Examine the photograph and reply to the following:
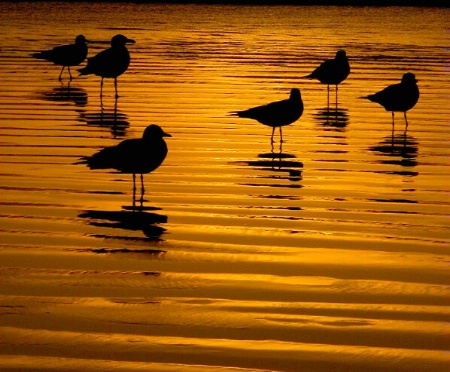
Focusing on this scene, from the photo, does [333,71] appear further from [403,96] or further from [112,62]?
[112,62]

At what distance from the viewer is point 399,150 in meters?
13.3

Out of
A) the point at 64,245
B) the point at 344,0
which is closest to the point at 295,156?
the point at 64,245

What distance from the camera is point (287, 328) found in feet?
20.3

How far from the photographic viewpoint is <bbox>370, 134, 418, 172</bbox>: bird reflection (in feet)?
40.9

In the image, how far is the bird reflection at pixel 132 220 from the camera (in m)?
8.80

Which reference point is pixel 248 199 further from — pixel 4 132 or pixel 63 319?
pixel 4 132

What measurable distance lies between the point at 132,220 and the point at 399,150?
16.2ft

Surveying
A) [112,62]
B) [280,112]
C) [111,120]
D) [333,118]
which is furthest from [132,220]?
[112,62]

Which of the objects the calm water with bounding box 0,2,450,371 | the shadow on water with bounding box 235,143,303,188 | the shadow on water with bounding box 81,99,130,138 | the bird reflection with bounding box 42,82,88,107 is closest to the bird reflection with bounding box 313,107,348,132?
the calm water with bounding box 0,2,450,371

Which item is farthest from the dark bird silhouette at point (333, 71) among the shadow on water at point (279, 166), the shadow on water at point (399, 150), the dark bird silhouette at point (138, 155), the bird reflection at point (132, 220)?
the bird reflection at point (132, 220)

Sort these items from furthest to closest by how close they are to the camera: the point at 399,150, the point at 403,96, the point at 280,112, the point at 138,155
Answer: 1. the point at 403,96
2. the point at 280,112
3. the point at 399,150
4. the point at 138,155

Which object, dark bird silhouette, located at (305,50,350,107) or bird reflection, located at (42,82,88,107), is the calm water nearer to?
bird reflection, located at (42,82,88,107)

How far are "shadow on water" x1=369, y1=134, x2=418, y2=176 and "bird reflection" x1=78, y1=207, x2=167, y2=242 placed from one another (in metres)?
3.30

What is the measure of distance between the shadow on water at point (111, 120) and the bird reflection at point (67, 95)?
1.17m
